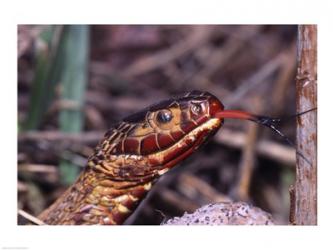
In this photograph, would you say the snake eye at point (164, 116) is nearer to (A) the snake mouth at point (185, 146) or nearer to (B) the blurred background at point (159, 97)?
(A) the snake mouth at point (185, 146)

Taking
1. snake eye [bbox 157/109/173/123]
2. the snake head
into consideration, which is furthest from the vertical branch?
snake eye [bbox 157/109/173/123]

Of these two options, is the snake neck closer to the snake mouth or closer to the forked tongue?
the snake mouth

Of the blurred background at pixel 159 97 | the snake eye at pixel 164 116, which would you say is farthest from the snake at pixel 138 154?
the blurred background at pixel 159 97
